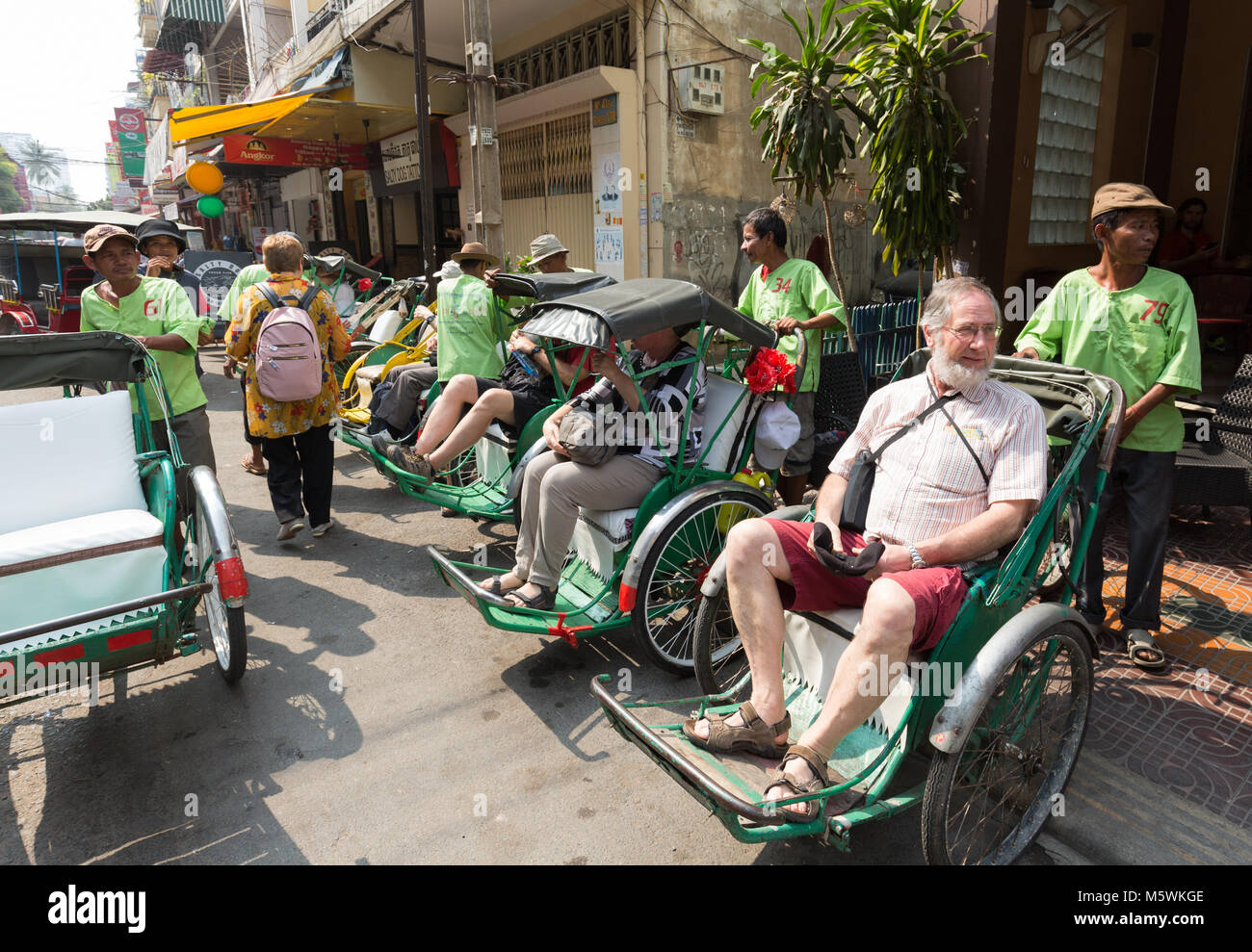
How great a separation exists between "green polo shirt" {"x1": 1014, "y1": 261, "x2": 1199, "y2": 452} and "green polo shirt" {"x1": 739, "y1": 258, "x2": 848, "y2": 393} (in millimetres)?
1267

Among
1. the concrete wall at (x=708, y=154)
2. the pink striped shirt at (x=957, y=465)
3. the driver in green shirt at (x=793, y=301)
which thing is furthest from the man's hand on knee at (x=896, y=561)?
the concrete wall at (x=708, y=154)

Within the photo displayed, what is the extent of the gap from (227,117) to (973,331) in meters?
12.6

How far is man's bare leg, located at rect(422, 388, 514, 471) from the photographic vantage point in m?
4.97

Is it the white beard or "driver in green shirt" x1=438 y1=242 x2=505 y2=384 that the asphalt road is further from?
"driver in green shirt" x1=438 y1=242 x2=505 y2=384

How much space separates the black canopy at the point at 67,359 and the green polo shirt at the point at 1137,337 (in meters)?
4.27

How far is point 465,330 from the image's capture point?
5.55 meters

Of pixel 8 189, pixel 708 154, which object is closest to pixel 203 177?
pixel 708 154

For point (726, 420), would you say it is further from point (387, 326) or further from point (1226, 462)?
point (387, 326)

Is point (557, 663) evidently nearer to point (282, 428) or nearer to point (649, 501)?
point (649, 501)

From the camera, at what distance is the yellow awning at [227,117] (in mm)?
11523

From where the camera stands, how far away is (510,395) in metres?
4.99

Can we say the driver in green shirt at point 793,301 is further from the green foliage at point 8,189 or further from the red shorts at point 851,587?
the green foliage at point 8,189

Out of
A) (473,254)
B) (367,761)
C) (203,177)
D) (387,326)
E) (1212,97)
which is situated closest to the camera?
(367,761)
